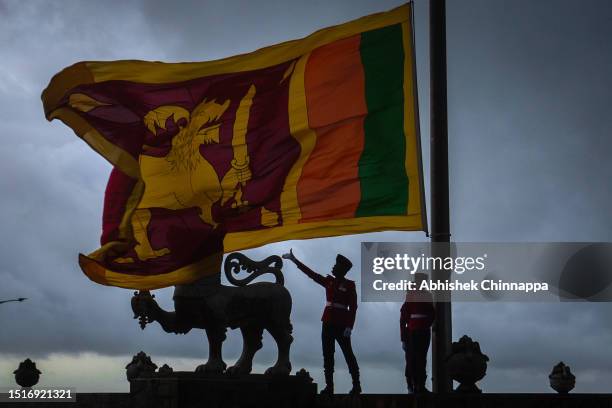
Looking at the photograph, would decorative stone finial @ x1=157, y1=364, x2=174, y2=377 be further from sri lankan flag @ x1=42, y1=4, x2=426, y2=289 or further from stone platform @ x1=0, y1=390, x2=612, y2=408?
sri lankan flag @ x1=42, y1=4, x2=426, y2=289

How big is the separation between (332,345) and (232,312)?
1.68 m

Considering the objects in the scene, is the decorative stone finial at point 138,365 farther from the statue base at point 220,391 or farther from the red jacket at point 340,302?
the red jacket at point 340,302

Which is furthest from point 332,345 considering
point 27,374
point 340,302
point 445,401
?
point 27,374

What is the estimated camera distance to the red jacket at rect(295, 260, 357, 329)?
47.6ft

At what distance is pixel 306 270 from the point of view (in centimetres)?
1488

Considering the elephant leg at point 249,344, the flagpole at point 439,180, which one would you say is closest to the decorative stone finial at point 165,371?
the elephant leg at point 249,344

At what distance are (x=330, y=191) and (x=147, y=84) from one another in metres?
4.75

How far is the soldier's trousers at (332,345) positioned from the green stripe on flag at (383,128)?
1875 mm

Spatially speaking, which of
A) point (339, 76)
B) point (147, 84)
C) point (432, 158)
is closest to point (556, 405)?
point (432, 158)

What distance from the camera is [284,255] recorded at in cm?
1502

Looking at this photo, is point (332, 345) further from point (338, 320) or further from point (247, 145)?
point (247, 145)

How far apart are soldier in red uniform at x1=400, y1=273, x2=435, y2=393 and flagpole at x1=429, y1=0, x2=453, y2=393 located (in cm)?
13

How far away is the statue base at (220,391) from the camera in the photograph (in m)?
13.5

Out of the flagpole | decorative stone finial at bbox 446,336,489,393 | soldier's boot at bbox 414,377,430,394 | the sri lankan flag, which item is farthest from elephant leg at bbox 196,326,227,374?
decorative stone finial at bbox 446,336,489,393
